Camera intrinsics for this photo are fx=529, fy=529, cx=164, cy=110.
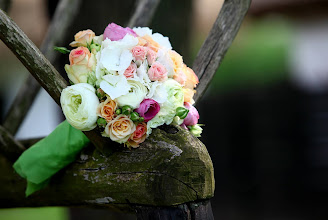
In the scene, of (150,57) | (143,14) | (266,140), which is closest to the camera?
(150,57)

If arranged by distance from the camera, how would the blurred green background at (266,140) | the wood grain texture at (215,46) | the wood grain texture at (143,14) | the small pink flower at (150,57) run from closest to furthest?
the small pink flower at (150,57), the wood grain texture at (215,46), the wood grain texture at (143,14), the blurred green background at (266,140)

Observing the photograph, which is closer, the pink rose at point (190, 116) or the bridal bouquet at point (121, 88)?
the bridal bouquet at point (121, 88)

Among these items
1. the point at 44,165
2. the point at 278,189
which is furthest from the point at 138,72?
the point at 278,189

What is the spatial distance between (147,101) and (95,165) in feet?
1.08

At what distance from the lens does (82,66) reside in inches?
57.2

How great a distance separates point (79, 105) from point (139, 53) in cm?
22

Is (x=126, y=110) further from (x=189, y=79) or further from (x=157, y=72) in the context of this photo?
(x=189, y=79)

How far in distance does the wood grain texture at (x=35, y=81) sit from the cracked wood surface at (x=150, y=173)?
61cm

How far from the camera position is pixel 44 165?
1.70 m

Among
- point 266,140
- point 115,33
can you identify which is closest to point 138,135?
point 115,33

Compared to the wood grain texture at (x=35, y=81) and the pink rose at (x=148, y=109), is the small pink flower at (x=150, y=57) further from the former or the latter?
the wood grain texture at (x=35, y=81)


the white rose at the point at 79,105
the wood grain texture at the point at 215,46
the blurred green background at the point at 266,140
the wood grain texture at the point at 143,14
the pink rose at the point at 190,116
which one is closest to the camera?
the white rose at the point at 79,105

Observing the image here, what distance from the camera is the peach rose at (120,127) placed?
1431 mm

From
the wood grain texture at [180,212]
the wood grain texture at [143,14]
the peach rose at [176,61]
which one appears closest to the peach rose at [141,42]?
the peach rose at [176,61]
